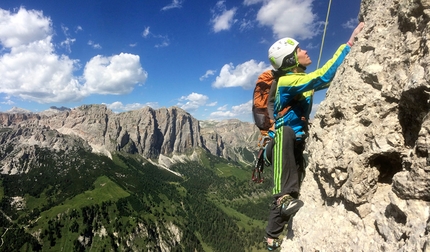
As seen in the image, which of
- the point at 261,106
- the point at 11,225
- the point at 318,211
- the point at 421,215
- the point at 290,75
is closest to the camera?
the point at 421,215

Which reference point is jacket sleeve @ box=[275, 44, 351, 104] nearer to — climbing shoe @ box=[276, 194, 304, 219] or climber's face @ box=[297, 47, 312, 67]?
climber's face @ box=[297, 47, 312, 67]

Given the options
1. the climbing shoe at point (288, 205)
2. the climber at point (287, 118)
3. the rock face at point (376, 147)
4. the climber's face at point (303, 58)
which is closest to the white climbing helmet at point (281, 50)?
the climber at point (287, 118)

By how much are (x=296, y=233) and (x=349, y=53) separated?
4.16m

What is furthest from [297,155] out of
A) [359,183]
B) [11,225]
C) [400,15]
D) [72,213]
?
[11,225]

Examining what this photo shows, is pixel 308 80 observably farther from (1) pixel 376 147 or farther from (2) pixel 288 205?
(2) pixel 288 205

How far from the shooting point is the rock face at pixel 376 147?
3449 mm

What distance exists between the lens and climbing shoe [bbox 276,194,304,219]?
604cm

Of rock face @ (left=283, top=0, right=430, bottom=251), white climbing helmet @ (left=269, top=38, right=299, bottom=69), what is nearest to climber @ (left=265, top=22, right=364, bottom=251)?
white climbing helmet @ (left=269, top=38, right=299, bottom=69)

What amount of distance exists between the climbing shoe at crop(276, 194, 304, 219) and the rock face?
0.17 meters

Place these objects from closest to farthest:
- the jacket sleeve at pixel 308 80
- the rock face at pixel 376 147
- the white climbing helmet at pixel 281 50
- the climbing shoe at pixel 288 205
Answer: the rock face at pixel 376 147
the jacket sleeve at pixel 308 80
the climbing shoe at pixel 288 205
the white climbing helmet at pixel 281 50

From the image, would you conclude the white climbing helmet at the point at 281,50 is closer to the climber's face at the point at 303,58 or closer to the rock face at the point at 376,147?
the climber's face at the point at 303,58

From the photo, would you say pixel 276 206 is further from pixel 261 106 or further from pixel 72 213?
pixel 72 213

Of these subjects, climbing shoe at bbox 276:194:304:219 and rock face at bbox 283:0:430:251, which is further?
climbing shoe at bbox 276:194:304:219

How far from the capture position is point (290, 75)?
6133 millimetres
